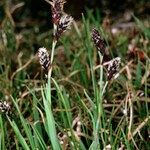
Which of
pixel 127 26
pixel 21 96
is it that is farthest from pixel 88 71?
pixel 127 26

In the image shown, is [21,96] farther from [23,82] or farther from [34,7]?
[34,7]

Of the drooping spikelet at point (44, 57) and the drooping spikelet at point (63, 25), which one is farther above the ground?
the drooping spikelet at point (63, 25)

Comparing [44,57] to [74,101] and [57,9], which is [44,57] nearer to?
[57,9]

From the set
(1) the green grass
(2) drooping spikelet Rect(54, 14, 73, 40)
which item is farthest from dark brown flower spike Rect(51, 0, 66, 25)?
(1) the green grass

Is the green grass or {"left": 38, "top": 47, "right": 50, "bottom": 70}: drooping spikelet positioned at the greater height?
{"left": 38, "top": 47, "right": 50, "bottom": 70}: drooping spikelet

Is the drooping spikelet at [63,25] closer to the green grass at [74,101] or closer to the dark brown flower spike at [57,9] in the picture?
the dark brown flower spike at [57,9]

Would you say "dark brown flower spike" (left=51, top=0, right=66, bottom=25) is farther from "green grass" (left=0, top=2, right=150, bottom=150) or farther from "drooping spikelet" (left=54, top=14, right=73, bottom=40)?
"green grass" (left=0, top=2, right=150, bottom=150)

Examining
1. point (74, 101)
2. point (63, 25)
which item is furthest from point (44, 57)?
point (74, 101)

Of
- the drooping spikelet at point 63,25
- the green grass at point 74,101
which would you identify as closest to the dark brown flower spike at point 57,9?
the drooping spikelet at point 63,25
